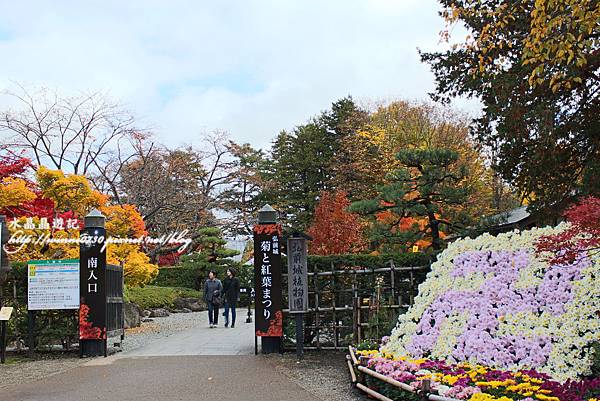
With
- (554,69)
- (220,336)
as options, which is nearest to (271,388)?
(554,69)

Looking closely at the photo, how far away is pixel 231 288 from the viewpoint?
18.2 m

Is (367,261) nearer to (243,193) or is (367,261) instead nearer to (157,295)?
(157,295)

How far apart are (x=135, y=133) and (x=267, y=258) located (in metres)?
18.5

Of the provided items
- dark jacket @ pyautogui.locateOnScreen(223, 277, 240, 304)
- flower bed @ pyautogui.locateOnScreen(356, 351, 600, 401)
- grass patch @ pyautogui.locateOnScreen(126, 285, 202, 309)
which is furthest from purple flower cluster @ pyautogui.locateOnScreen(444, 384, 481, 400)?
grass patch @ pyautogui.locateOnScreen(126, 285, 202, 309)

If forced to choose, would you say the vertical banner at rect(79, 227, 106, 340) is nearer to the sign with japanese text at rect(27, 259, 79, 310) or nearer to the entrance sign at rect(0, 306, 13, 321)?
the sign with japanese text at rect(27, 259, 79, 310)

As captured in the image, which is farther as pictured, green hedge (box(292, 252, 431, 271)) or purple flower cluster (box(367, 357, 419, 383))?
green hedge (box(292, 252, 431, 271))

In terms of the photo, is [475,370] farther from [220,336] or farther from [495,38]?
[220,336]

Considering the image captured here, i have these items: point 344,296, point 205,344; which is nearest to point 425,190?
point 344,296

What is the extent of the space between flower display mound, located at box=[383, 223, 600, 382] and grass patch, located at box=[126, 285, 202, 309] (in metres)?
15.8

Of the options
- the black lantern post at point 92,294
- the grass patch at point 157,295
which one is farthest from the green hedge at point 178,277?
the black lantern post at point 92,294

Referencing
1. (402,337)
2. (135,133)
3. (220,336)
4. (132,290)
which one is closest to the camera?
(402,337)

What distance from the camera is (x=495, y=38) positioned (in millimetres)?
10602

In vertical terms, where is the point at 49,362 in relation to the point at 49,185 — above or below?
below

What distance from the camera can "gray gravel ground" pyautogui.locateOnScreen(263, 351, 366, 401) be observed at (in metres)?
8.29
